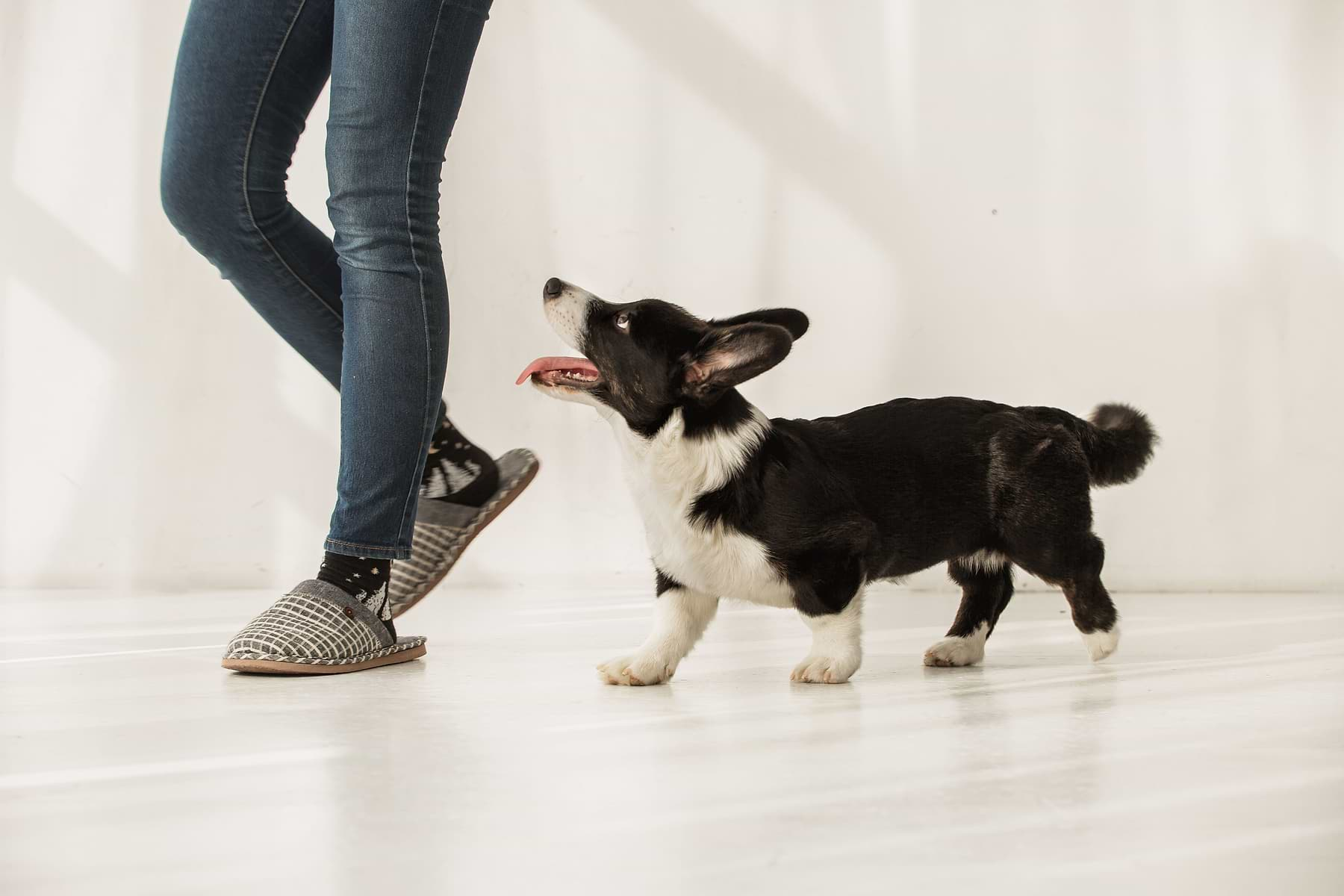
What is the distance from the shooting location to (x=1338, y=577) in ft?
11.3

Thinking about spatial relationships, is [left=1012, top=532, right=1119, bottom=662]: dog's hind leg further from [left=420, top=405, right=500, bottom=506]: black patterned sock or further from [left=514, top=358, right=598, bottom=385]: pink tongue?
[left=420, top=405, right=500, bottom=506]: black patterned sock

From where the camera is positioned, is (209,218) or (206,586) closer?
(209,218)

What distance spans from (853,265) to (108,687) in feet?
8.07

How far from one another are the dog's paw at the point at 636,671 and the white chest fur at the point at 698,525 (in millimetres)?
128

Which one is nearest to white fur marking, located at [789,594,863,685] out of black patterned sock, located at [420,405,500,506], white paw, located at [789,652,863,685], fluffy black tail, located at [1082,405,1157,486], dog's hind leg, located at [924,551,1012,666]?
white paw, located at [789,652,863,685]

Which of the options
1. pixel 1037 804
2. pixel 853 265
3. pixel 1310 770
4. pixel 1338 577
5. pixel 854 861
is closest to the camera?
pixel 854 861

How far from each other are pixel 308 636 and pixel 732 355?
0.75 meters

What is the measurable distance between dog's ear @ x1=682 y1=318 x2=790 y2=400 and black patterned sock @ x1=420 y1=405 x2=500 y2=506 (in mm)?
546

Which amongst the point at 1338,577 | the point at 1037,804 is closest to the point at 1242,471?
the point at 1338,577

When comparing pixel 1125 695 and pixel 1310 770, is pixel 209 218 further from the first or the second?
pixel 1310 770

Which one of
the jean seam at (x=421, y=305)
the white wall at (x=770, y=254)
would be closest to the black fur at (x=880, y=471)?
the jean seam at (x=421, y=305)

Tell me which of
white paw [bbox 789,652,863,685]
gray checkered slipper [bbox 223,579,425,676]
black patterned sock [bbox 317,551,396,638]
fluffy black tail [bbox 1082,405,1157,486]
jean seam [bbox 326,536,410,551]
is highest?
fluffy black tail [bbox 1082,405,1157,486]

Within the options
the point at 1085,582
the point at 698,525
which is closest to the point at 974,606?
the point at 1085,582

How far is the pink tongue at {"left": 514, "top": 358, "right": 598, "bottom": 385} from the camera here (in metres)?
1.99
